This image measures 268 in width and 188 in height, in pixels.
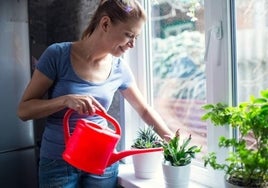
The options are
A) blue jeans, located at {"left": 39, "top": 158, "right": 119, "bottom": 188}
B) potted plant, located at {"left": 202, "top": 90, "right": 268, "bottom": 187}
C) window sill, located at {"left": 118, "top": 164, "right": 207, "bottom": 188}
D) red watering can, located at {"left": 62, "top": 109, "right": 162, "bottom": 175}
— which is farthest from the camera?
window sill, located at {"left": 118, "top": 164, "right": 207, "bottom": 188}

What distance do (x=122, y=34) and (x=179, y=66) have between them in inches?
14.0

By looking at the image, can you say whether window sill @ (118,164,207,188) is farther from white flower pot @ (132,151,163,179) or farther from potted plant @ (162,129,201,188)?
potted plant @ (162,129,201,188)

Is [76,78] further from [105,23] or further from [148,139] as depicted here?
[148,139]

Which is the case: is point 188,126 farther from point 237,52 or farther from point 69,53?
point 69,53

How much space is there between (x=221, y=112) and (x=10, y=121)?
100 centimetres

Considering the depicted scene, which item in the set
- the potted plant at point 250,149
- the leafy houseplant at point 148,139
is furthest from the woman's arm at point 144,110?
the potted plant at point 250,149

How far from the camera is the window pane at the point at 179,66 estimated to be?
4.49ft

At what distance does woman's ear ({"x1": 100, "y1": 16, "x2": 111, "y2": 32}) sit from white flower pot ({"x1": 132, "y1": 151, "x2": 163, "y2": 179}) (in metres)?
0.53

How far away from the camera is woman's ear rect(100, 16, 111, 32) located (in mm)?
1247

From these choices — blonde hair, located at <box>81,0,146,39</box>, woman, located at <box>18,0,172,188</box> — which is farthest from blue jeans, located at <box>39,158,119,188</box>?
blonde hair, located at <box>81,0,146,39</box>

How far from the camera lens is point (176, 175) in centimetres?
119

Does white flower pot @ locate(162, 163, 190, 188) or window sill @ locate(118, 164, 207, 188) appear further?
window sill @ locate(118, 164, 207, 188)

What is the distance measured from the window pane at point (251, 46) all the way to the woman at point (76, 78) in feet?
1.14

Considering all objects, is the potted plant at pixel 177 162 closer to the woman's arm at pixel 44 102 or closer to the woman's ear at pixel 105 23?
the woman's arm at pixel 44 102
